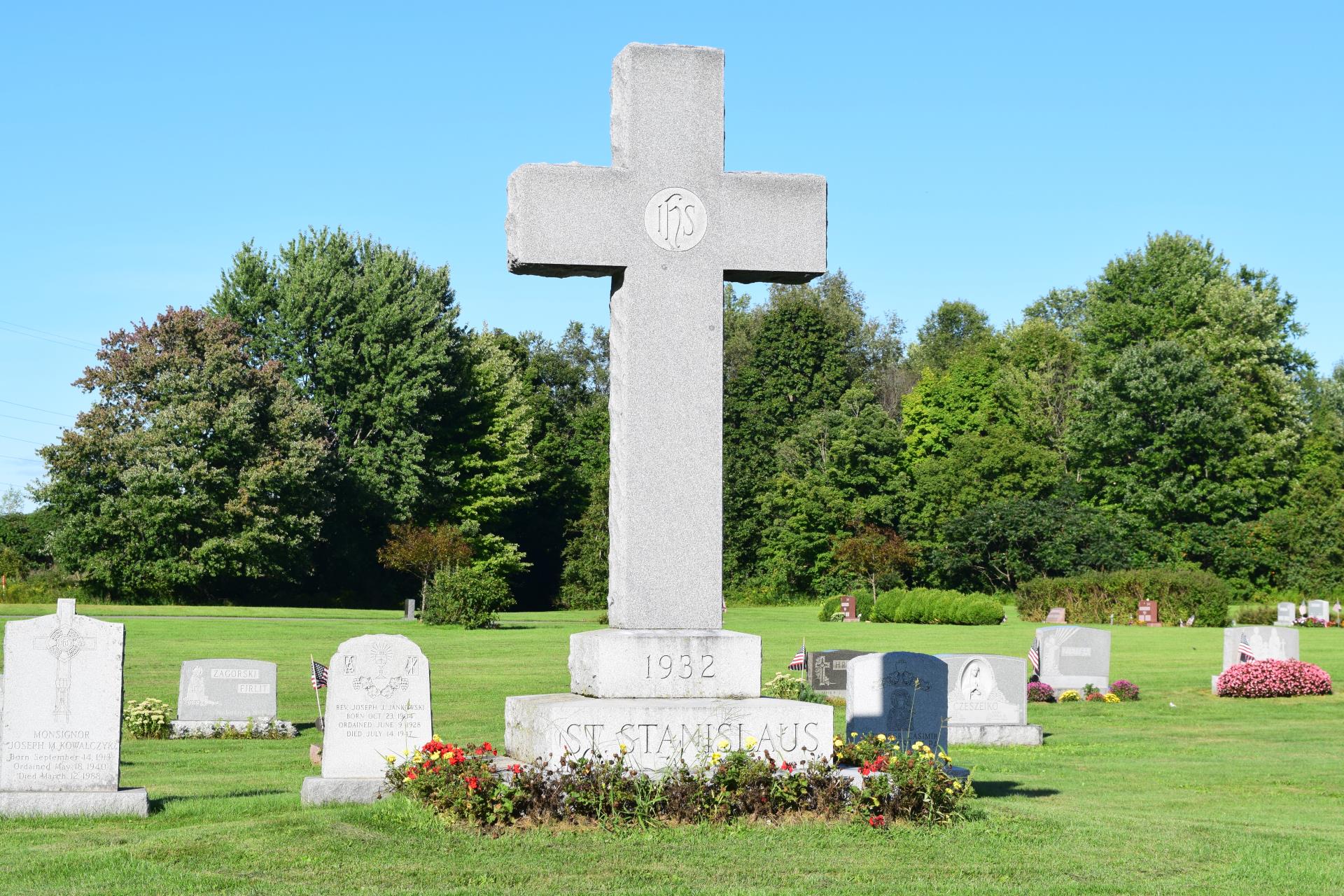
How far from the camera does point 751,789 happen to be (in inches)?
320

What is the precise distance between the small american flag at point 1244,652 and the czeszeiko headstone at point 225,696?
59.2 feet

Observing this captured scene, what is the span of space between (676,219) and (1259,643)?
71.8ft

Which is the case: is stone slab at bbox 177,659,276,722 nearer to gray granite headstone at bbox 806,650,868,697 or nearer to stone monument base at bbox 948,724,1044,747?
gray granite headstone at bbox 806,650,868,697

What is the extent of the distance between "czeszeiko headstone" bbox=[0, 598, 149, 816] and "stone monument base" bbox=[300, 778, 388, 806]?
1.28 m

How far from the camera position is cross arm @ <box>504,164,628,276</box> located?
29.3 ft

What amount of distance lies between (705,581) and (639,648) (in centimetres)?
61

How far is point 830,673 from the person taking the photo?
21.9m

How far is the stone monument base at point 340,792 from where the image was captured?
9609 millimetres

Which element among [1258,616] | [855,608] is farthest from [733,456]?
[1258,616]

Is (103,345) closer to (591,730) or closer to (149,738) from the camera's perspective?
(149,738)

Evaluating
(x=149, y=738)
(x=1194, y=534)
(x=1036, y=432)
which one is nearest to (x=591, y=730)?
(x=149, y=738)

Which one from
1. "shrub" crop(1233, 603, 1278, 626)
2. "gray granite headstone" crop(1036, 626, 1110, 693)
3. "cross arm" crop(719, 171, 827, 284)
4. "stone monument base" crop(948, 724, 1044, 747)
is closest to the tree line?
"shrub" crop(1233, 603, 1278, 626)

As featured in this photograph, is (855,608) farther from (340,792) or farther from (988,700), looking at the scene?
(340,792)

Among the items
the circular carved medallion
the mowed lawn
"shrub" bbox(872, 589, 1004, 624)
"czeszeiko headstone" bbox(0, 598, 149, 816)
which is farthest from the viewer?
"shrub" bbox(872, 589, 1004, 624)
